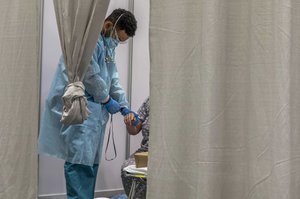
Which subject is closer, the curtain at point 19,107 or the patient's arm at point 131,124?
the curtain at point 19,107

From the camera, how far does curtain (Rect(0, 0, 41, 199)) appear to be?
1343 millimetres

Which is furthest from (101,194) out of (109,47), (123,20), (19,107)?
(19,107)

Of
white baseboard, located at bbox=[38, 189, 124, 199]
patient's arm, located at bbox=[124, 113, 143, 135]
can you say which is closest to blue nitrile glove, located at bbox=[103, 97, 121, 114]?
patient's arm, located at bbox=[124, 113, 143, 135]

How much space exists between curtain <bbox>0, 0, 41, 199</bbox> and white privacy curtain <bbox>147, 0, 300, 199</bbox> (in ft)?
1.57

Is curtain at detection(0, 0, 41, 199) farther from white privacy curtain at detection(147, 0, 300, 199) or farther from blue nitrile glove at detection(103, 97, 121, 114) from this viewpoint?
blue nitrile glove at detection(103, 97, 121, 114)

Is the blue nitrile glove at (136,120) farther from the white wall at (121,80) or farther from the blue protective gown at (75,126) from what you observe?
the white wall at (121,80)

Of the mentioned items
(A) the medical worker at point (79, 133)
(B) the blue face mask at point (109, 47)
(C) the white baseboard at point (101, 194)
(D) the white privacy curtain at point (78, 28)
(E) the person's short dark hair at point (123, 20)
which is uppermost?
(E) the person's short dark hair at point (123, 20)

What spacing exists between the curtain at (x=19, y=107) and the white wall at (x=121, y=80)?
185cm

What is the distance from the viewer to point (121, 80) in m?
3.75

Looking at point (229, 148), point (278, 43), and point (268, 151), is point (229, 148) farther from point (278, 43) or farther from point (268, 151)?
point (278, 43)

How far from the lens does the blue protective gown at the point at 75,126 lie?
251cm

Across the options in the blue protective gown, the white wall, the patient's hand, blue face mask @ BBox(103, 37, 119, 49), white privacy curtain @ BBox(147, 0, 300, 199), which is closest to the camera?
white privacy curtain @ BBox(147, 0, 300, 199)

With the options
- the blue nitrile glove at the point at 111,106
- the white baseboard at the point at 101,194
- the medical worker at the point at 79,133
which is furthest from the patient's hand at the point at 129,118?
the white baseboard at the point at 101,194

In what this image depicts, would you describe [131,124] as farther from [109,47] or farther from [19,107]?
[19,107]
